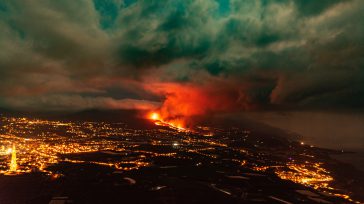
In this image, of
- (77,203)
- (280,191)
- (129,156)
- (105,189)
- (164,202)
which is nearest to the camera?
(77,203)

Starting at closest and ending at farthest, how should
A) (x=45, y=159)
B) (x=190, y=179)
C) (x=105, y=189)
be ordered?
1. (x=105, y=189)
2. (x=190, y=179)
3. (x=45, y=159)

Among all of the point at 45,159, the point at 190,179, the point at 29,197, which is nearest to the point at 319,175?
the point at 190,179

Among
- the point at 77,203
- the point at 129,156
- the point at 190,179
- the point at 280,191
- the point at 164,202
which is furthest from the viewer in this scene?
the point at 129,156

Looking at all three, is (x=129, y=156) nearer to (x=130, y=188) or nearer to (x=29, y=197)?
(x=130, y=188)

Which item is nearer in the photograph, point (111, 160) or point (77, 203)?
point (77, 203)

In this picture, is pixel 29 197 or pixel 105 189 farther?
pixel 105 189

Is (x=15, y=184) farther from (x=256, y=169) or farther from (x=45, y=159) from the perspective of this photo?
(x=256, y=169)

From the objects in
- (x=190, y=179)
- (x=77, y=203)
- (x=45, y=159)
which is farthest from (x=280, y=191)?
(x=45, y=159)

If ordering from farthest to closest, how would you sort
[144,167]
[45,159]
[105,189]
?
[45,159], [144,167], [105,189]
